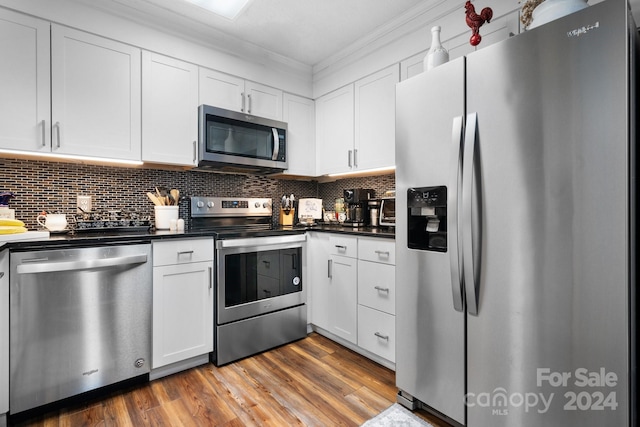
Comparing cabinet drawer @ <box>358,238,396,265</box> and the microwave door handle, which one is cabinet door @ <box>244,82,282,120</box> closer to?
the microwave door handle

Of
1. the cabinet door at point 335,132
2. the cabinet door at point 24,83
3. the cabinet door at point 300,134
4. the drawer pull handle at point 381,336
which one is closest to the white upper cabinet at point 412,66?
the cabinet door at point 335,132

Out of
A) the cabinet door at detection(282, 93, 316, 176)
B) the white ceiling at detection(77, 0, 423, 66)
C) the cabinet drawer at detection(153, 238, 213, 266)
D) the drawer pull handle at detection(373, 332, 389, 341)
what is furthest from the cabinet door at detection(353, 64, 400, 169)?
the cabinet drawer at detection(153, 238, 213, 266)

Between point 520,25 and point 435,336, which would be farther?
point 520,25

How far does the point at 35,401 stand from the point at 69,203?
122 cm

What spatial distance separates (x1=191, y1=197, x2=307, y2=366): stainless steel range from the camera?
7.32 feet

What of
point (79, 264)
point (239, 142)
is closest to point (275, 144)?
point (239, 142)

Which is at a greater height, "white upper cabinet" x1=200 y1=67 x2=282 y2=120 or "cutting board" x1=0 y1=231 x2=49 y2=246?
"white upper cabinet" x1=200 y1=67 x2=282 y2=120

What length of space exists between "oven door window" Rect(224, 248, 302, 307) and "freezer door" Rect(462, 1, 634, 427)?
1.50 meters

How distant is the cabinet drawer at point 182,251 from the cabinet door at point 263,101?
1269mm

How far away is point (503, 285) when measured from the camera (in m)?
1.31

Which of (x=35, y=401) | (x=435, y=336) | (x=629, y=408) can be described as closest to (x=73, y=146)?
(x=35, y=401)

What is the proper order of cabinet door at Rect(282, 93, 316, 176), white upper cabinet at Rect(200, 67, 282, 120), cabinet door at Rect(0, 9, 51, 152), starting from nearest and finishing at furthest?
cabinet door at Rect(0, 9, 51, 152)
white upper cabinet at Rect(200, 67, 282, 120)
cabinet door at Rect(282, 93, 316, 176)

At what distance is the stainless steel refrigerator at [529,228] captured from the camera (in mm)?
1049

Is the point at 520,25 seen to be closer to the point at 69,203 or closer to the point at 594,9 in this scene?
the point at 594,9
